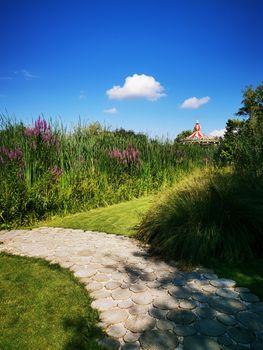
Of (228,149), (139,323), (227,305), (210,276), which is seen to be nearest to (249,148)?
(228,149)

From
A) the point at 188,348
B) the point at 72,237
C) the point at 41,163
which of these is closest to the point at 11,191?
the point at 41,163

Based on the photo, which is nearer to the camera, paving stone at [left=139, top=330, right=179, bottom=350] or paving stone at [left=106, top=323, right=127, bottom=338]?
paving stone at [left=139, top=330, right=179, bottom=350]

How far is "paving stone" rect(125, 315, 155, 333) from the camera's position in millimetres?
2258

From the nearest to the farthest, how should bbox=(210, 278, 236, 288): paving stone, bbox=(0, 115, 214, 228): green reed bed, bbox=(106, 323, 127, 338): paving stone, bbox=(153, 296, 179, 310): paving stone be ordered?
bbox=(106, 323, 127, 338): paving stone
bbox=(153, 296, 179, 310): paving stone
bbox=(210, 278, 236, 288): paving stone
bbox=(0, 115, 214, 228): green reed bed

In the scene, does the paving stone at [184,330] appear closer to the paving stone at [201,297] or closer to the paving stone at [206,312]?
the paving stone at [206,312]

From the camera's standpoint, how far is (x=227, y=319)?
2336mm

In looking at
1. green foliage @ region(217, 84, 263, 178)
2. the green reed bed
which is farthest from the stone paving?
green foliage @ region(217, 84, 263, 178)

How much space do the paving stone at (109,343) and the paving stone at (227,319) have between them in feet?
2.86

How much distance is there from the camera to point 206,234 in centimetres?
370

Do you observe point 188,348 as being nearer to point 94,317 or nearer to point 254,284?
point 94,317

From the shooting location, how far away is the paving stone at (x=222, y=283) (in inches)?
116

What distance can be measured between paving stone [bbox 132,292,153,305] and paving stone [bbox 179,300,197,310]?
0.29 meters

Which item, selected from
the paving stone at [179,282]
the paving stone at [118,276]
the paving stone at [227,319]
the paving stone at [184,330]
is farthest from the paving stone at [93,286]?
the paving stone at [227,319]

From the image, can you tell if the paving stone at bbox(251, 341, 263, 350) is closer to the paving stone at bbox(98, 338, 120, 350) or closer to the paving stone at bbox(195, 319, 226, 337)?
the paving stone at bbox(195, 319, 226, 337)
